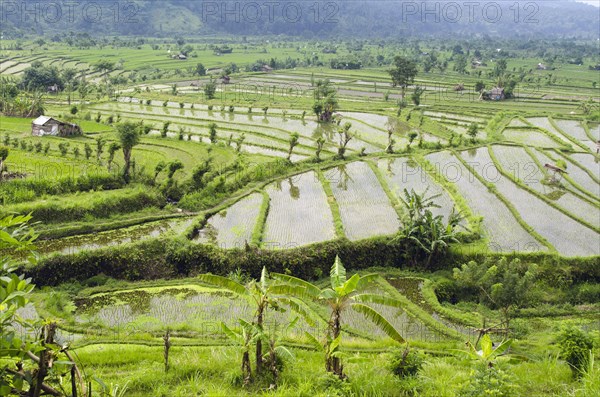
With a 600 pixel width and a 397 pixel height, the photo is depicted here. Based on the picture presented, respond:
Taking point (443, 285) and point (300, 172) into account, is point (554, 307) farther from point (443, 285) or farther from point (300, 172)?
point (300, 172)

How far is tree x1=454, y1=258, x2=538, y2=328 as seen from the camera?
41.8 feet

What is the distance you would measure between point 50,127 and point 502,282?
89.1 feet

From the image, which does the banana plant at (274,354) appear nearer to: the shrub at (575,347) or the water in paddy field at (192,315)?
the water in paddy field at (192,315)

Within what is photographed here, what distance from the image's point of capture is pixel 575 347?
861cm

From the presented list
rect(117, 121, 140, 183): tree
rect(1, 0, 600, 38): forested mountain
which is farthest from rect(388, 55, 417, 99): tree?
rect(1, 0, 600, 38): forested mountain

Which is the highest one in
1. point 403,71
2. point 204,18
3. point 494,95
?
point 204,18

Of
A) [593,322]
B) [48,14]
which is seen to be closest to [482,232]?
[593,322]

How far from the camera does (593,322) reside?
1325cm

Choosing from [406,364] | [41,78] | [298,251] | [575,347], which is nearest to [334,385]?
[406,364]

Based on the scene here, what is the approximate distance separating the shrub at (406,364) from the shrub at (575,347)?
2.64 m

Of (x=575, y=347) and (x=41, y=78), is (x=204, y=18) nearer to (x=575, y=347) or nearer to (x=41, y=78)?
(x=41, y=78)

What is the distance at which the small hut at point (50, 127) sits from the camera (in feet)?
95.1

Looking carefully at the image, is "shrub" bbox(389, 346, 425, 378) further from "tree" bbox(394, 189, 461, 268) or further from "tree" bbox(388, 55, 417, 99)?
"tree" bbox(388, 55, 417, 99)

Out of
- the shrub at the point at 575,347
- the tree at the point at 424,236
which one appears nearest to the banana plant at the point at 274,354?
the shrub at the point at 575,347
